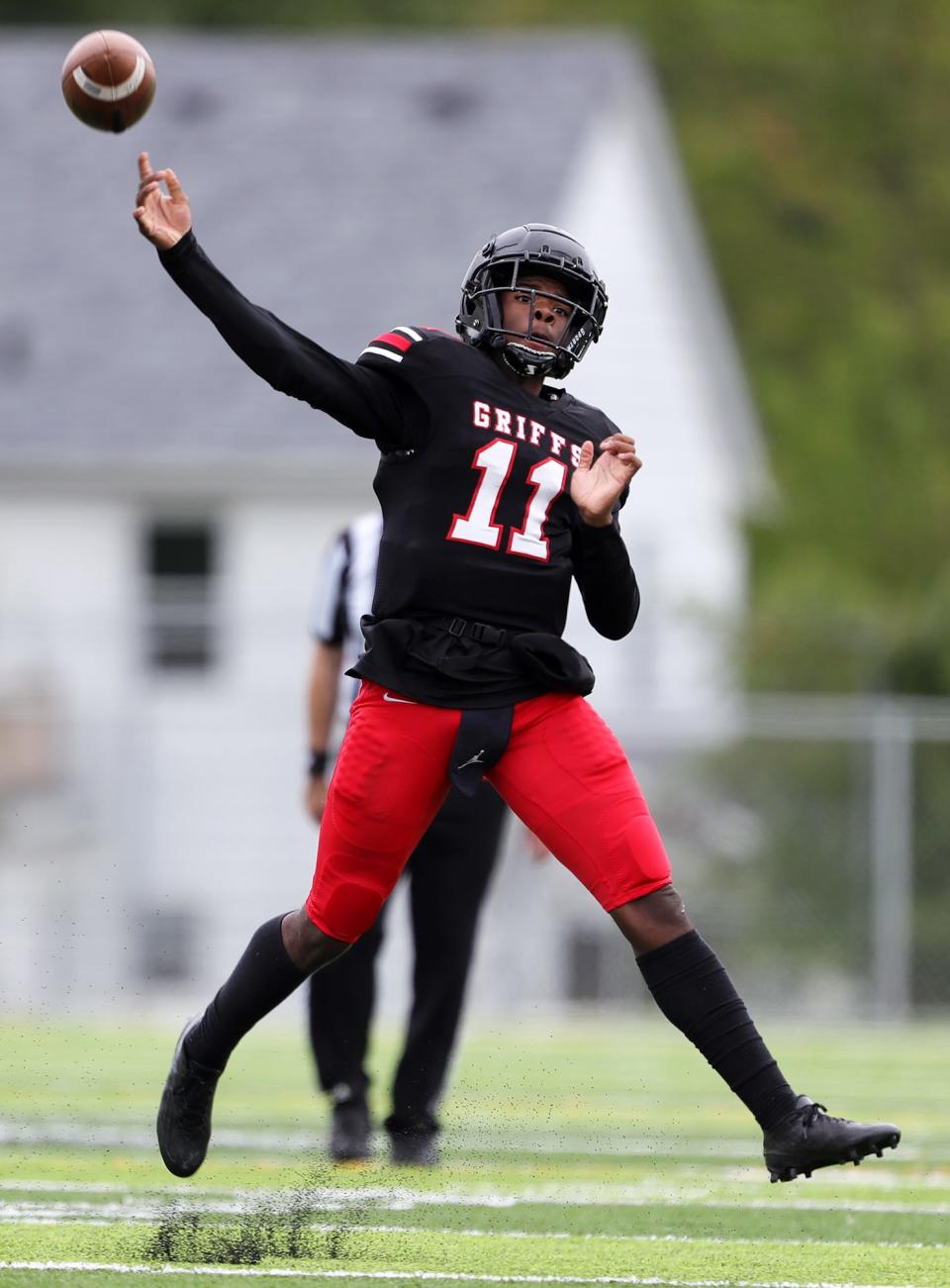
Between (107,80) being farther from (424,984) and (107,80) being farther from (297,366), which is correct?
(424,984)

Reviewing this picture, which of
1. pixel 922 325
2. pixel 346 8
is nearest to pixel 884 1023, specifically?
pixel 922 325

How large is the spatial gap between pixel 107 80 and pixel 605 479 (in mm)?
1405

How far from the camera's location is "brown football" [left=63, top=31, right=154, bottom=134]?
5.37m

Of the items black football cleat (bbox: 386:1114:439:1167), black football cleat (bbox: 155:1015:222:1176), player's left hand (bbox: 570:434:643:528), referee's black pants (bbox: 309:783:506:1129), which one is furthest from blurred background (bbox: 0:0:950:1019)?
player's left hand (bbox: 570:434:643:528)

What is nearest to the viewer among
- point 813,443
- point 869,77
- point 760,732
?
point 760,732

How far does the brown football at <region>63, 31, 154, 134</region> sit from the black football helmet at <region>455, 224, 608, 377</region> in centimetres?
84

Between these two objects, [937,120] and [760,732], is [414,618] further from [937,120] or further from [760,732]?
[937,120]

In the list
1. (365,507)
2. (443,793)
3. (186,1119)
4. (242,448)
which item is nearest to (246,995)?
(186,1119)

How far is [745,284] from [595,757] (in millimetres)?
25120

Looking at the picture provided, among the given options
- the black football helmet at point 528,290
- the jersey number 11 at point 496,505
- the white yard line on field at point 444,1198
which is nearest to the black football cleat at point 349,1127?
the white yard line on field at point 444,1198

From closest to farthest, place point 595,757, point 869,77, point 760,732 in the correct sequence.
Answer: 1. point 595,757
2. point 760,732
3. point 869,77

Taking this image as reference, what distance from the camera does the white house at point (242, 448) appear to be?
17.3 metres

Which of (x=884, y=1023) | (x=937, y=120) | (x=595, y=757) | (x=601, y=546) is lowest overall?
(x=884, y=1023)

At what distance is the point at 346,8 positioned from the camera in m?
31.6
